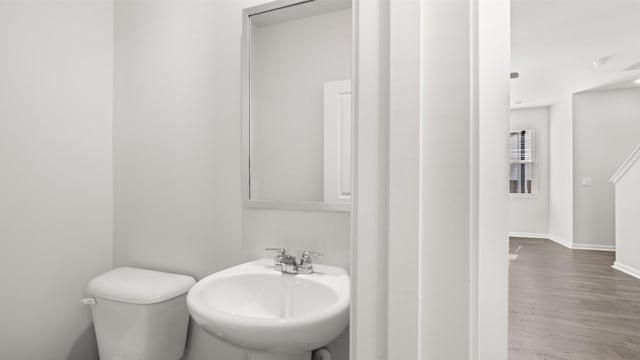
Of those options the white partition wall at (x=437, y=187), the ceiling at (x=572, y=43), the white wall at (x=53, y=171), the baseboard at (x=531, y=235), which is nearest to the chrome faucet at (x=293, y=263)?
the white partition wall at (x=437, y=187)

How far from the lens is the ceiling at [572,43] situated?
2799 mm

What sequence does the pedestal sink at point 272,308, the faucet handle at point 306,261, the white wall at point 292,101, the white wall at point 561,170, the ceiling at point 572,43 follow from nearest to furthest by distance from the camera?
1. the pedestal sink at point 272,308
2. the faucet handle at point 306,261
3. the white wall at point 292,101
4. the ceiling at point 572,43
5. the white wall at point 561,170

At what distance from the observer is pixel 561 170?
19.7 ft

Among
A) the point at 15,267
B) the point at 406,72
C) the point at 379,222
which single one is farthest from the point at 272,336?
the point at 15,267

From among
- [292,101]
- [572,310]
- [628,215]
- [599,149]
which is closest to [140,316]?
[292,101]

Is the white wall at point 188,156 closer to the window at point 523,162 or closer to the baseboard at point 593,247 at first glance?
the baseboard at point 593,247

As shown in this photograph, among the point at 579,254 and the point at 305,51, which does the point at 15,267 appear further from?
the point at 579,254

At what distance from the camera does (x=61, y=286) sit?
1.60 m

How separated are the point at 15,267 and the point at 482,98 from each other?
6.14 feet

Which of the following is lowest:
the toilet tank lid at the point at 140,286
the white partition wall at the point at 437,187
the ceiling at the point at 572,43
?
the toilet tank lid at the point at 140,286

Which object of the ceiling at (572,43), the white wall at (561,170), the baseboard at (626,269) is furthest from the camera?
the white wall at (561,170)

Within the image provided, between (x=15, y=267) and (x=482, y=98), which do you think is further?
(x=15, y=267)

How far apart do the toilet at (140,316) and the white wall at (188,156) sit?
0.12 m

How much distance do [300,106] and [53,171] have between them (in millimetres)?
1182
